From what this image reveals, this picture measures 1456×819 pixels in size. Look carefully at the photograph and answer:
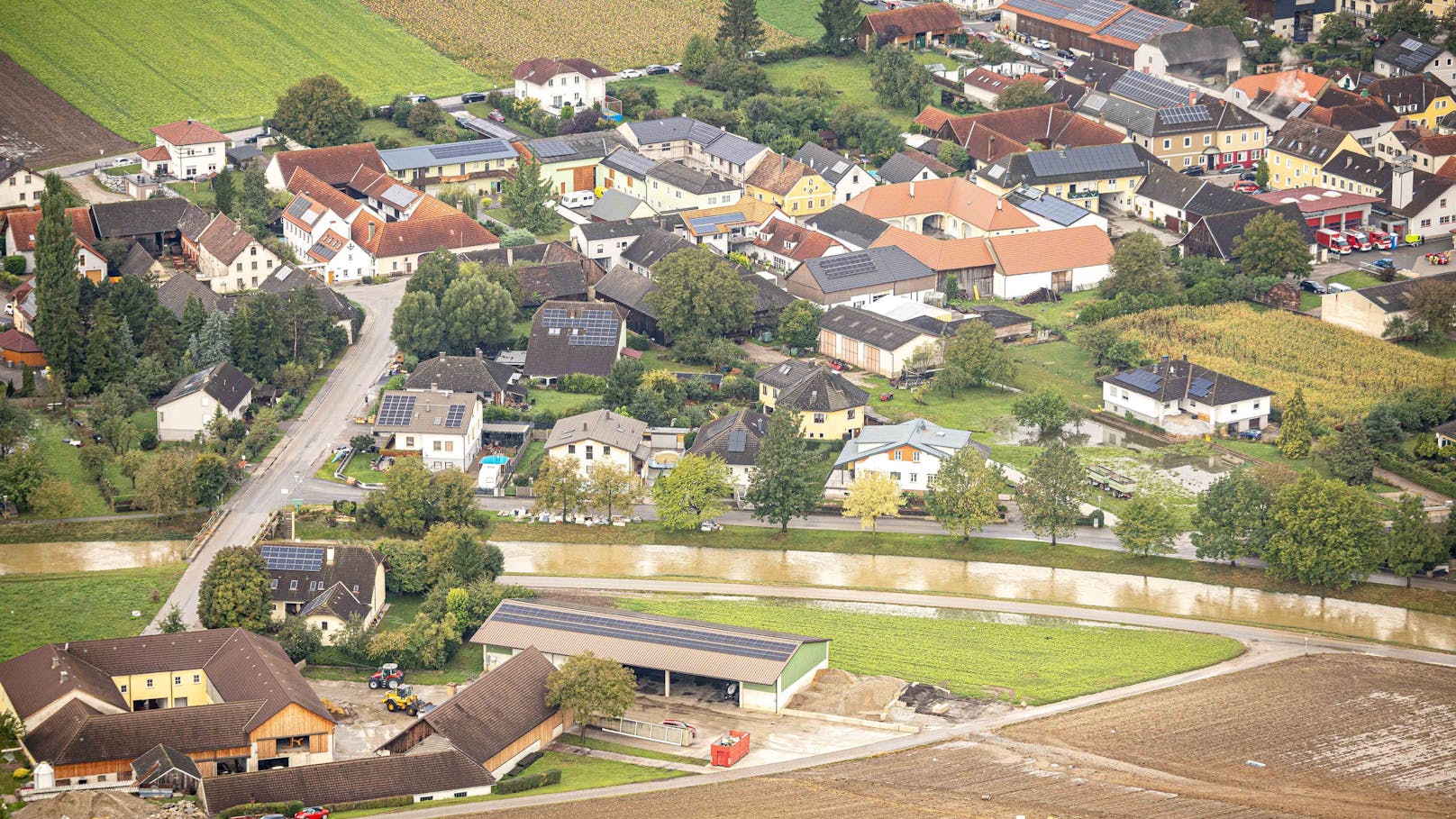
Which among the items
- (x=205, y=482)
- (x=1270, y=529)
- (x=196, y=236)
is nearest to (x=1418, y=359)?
(x=1270, y=529)

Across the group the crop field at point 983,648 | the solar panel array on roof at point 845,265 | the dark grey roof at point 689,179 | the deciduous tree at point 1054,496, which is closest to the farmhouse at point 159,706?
the crop field at point 983,648

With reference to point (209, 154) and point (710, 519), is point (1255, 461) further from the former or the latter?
point (209, 154)

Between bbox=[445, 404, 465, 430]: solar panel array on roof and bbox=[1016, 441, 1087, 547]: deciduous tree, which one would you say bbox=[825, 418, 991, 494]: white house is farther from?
bbox=[445, 404, 465, 430]: solar panel array on roof

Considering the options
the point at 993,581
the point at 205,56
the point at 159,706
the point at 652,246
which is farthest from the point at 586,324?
the point at 205,56

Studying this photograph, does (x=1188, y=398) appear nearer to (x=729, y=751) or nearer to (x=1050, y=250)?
(x=1050, y=250)

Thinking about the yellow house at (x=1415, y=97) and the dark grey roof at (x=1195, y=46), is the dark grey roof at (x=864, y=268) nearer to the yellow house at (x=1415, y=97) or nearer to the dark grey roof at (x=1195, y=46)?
the dark grey roof at (x=1195, y=46)

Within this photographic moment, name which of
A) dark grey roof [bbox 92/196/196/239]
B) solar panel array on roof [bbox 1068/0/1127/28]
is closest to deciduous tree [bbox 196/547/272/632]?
dark grey roof [bbox 92/196/196/239]
